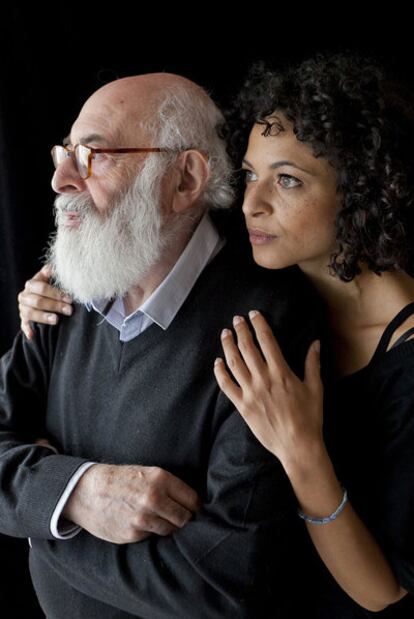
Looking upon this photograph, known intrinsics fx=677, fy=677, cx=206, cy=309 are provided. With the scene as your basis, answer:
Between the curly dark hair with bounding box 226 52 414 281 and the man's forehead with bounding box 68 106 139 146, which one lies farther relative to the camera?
the man's forehead with bounding box 68 106 139 146

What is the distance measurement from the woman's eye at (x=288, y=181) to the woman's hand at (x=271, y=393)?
31 centimetres

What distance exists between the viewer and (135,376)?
1.72 meters

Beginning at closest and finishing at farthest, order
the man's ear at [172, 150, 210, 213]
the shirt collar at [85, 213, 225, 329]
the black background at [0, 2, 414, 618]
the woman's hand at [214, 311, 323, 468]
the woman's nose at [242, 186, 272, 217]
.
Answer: the woman's hand at [214, 311, 323, 468] → the woman's nose at [242, 186, 272, 217] → the shirt collar at [85, 213, 225, 329] → the man's ear at [172, 150, 210, 213] → the black background at [0, 2, 414, 618]

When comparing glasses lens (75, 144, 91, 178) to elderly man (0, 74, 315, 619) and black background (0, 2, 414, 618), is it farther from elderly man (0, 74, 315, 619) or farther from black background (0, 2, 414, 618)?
black background (0, 2, 414, 618)

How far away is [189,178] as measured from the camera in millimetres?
1840

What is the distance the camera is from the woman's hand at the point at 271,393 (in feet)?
4.82

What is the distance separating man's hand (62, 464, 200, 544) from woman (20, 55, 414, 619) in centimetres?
25

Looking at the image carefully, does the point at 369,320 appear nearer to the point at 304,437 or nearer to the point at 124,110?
the point at 304,437

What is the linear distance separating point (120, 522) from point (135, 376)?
36cm

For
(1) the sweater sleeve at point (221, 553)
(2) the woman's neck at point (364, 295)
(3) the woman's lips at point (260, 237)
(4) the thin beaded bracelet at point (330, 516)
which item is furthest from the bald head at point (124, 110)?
(4) the thin beaded bracelet at point (330, 516)

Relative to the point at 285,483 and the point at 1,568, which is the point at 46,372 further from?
the point at 1,568

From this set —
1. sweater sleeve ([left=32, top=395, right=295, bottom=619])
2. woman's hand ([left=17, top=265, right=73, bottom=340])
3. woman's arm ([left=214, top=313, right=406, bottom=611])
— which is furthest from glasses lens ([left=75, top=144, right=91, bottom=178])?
sweater sleeve ([left=32, top=395, right=295, bottom=619])

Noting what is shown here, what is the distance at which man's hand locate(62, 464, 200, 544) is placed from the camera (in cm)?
153

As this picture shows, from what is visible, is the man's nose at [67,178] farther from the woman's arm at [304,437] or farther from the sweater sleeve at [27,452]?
the woman's arm at [304,437]
